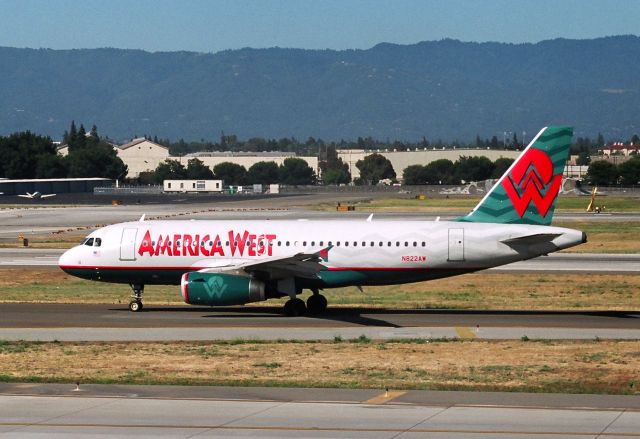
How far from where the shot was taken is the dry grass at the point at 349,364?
94.5ft

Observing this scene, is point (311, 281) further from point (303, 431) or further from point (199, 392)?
point (303, 431)

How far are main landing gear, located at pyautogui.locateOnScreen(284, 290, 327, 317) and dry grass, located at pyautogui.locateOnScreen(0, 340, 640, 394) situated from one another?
7464mm

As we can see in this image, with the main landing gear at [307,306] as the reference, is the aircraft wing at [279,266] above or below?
above

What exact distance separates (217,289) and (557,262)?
29.4 metres

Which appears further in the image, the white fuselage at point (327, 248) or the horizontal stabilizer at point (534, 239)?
the white fuselage at point (327, 248)

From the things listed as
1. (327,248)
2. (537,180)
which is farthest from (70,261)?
(537,180)

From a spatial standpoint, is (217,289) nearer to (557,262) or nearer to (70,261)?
(70,261)

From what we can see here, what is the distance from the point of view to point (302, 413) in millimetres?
24391

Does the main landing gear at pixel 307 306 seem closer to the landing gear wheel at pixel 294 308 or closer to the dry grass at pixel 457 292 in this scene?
the landing gear wheel at pixel 294 308

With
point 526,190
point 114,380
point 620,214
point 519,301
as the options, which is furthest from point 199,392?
point 620,214

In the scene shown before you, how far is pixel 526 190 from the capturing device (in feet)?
141

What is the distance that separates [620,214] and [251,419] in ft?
330

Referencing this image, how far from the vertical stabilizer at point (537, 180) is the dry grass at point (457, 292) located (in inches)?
165

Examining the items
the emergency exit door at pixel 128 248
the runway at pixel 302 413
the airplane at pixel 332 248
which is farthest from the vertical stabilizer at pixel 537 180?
the runway at pixel 302 413
